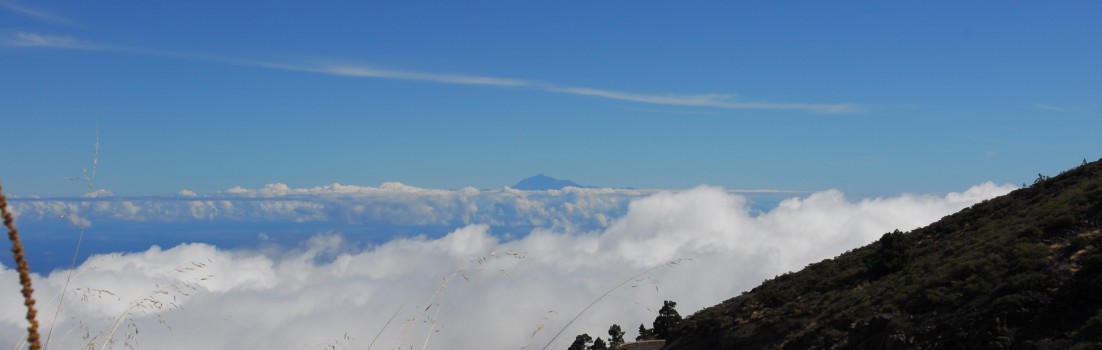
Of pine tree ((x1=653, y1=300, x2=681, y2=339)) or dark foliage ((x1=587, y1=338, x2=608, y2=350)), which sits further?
pine tree ((x1=653, y1=300, x2=681, y2=339))

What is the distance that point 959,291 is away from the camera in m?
24.0

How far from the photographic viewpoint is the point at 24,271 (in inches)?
90.1

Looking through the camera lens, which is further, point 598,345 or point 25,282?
point 598,345

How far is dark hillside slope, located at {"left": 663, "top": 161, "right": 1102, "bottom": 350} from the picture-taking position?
776 inches

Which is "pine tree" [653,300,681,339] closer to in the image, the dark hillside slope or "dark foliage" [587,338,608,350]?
"dark foliage" [587,338,608,350]

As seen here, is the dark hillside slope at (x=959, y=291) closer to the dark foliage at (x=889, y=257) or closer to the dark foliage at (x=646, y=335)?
the dark foliage at (x=889, y=257)

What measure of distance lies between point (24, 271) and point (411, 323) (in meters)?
4.04

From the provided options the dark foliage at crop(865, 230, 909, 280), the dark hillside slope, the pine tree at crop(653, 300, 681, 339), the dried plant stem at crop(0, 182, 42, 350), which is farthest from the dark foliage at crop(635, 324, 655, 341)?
the dried plant stem at crop(0, 182, 42, 350)

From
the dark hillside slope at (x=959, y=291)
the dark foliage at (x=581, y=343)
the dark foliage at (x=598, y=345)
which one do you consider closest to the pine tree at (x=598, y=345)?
the dark foliage at (x=598, y=345)

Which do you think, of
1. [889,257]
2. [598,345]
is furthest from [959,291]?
[598,345]

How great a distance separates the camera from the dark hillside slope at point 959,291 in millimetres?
19703

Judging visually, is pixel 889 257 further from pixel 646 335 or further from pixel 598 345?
pixel 646 335

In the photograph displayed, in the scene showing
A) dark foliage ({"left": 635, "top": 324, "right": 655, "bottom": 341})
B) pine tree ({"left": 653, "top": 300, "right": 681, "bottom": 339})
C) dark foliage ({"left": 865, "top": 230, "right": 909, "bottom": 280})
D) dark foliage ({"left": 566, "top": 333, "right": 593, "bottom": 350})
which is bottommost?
dark foliage ({"left": 566, "top": 333, "right": 593, "bottom": 350})

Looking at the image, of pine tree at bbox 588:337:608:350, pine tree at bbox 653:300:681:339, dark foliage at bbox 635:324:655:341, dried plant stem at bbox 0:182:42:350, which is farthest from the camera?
dark foliage at bbox 635:324:655:341
